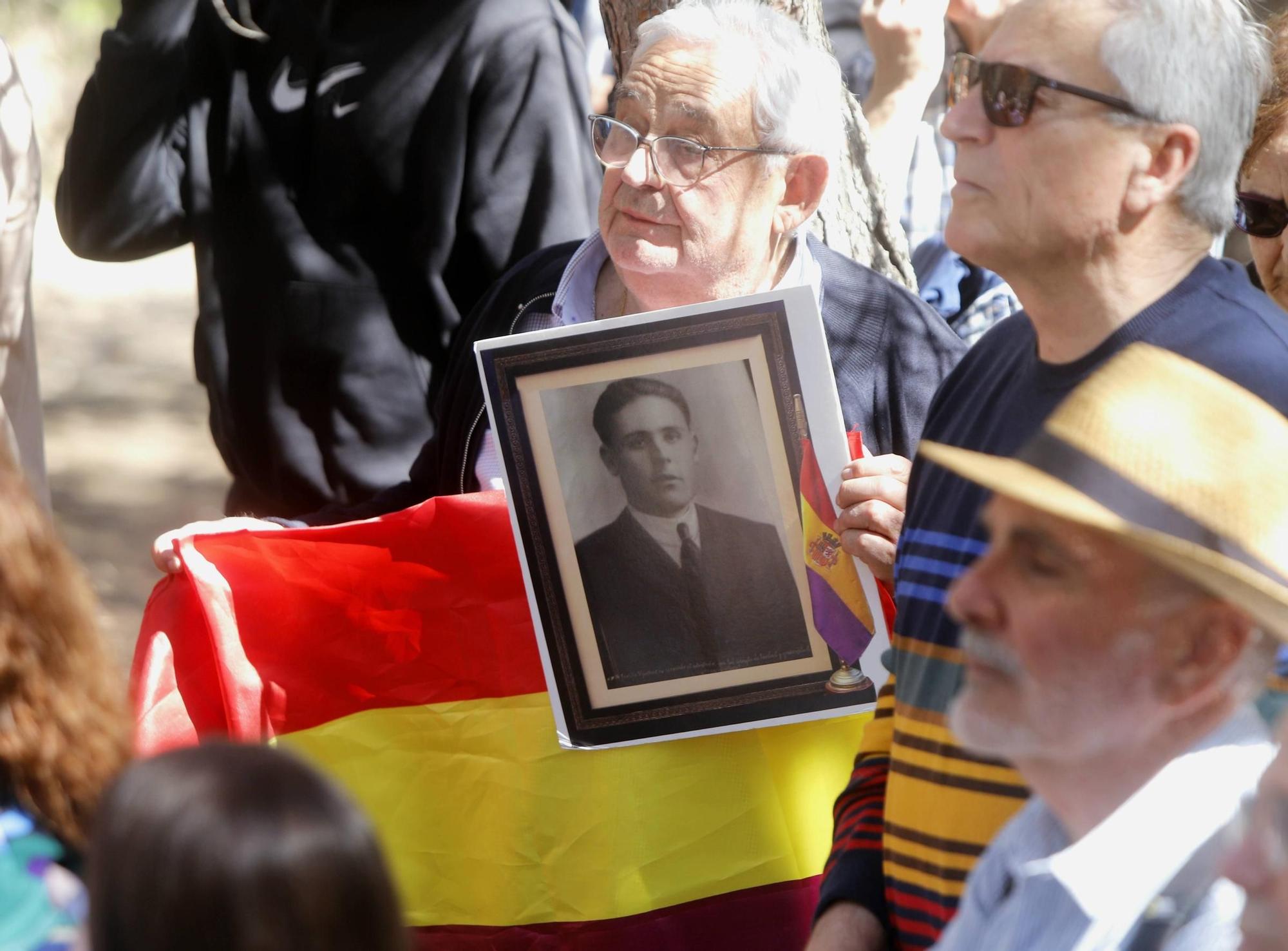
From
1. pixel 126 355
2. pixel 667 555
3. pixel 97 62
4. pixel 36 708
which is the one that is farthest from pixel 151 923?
pixel 126 355

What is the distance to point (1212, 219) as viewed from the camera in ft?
6.60

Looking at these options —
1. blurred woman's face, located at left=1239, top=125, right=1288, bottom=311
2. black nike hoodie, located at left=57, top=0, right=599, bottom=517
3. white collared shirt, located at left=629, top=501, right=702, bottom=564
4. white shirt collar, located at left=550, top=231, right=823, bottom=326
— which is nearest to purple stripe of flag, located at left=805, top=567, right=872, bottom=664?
white collared shirt, located at left=629, top=501, right=702, bottom=564

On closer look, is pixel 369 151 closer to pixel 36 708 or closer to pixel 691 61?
pixel 691 61

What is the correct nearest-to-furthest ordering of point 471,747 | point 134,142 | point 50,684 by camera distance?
point 50,684 → point 471,747 → point 134,142

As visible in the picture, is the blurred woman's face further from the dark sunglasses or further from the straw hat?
the straw hat

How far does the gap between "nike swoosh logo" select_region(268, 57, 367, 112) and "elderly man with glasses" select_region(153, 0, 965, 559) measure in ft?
3.65

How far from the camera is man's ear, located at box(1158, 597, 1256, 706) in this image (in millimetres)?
1446

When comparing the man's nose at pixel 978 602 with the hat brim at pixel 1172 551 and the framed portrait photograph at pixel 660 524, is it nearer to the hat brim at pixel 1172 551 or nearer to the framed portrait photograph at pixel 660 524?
the hat brim at pixel 1172 551

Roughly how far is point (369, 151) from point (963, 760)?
238 cm

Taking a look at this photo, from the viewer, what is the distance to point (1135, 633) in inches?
57.7

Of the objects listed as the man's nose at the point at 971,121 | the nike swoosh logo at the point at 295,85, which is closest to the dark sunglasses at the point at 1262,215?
the man's nose at the point at 971,121

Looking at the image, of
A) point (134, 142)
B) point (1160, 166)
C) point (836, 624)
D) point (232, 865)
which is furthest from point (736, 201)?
point (134, 142)

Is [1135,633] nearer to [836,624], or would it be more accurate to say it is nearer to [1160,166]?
[1160,166]

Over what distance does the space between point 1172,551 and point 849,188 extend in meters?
2.49
